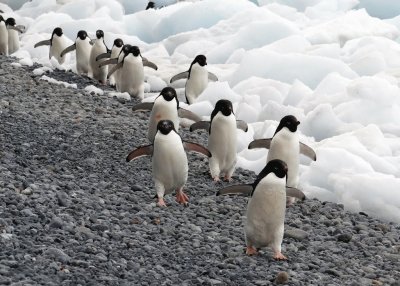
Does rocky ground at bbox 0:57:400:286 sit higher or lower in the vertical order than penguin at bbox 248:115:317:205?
lower

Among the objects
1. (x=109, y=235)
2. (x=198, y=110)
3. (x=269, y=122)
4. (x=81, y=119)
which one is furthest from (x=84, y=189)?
(x=198, y=110)

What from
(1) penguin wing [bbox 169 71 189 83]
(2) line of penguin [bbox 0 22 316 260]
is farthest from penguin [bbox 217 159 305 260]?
(1) penguin wing [bbox 169 71 189 83]

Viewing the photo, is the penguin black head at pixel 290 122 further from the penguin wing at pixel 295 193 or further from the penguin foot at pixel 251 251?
the penguin foot at pixel 251 251

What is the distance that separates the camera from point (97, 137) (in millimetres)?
7637

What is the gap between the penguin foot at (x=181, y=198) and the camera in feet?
19.2

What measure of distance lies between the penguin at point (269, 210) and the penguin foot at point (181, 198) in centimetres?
116

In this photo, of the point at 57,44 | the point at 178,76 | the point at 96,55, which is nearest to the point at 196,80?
the point at 178,76

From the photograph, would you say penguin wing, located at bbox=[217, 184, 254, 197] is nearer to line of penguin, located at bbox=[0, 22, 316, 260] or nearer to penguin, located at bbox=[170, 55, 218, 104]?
line of penguin, located at bbox=[0, 22, 316, 260]

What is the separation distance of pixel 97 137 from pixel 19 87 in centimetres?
265

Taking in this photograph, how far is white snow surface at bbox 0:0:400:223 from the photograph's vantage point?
723 cm

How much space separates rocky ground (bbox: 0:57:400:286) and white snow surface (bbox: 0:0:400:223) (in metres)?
0.57

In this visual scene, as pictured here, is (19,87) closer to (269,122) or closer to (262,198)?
(269,122)

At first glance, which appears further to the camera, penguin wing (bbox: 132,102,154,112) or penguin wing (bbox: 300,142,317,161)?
penguin wing (bbox: 132,102,154,112)

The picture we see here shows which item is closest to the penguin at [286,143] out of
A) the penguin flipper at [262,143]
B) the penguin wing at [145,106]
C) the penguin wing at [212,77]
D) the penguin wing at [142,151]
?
the penguin flipper at [262,143]
